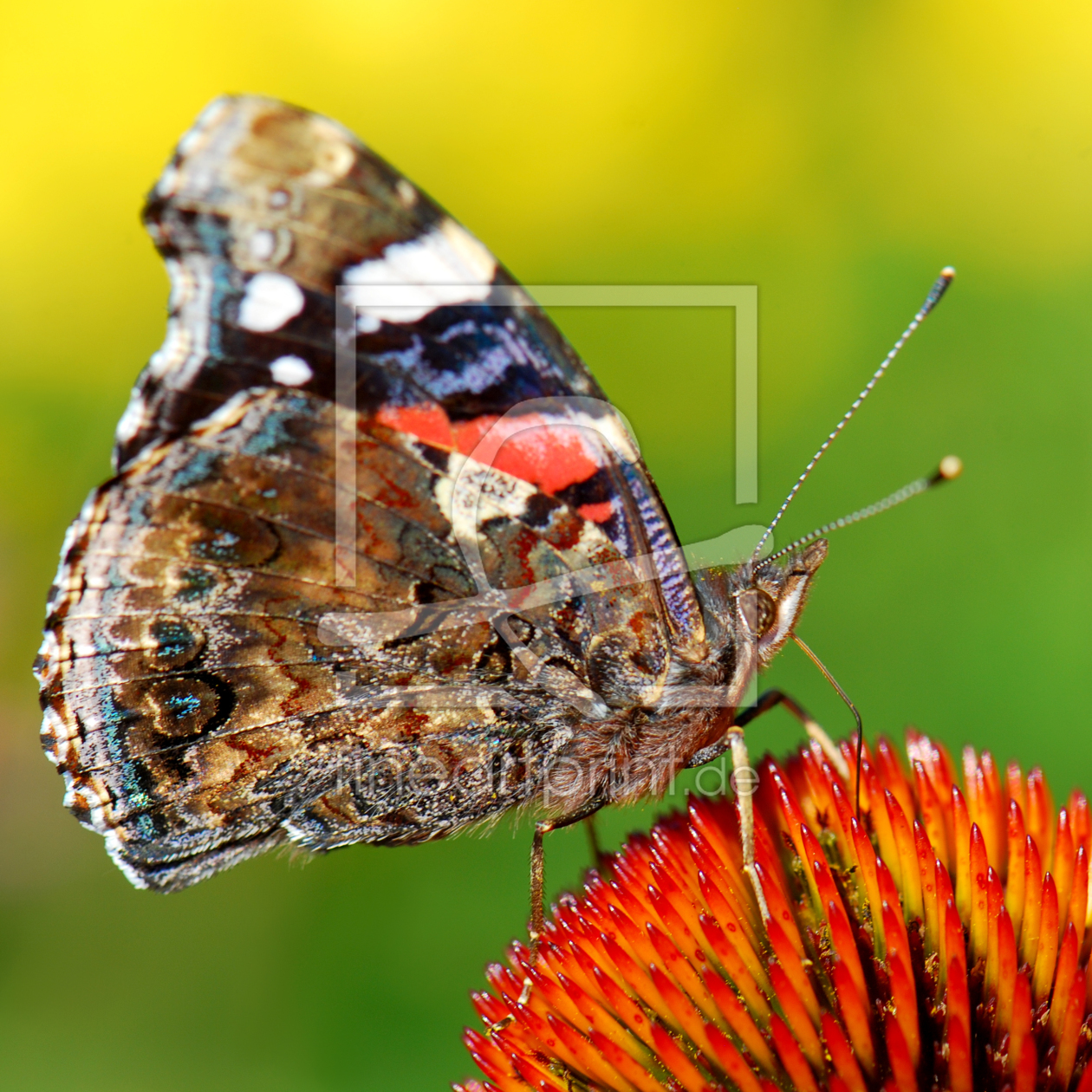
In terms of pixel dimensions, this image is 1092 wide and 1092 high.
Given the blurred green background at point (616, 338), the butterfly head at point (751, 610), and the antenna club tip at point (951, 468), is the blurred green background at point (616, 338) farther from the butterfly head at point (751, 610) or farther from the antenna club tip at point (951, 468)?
the antenna club tip at point (951, 468)

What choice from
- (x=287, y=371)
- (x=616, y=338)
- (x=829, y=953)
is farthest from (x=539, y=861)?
(x=616, y=338)

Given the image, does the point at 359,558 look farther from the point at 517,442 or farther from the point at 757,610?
the point at 757,610

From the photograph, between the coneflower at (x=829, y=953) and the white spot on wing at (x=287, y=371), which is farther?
the white spot on wing at (x=287, y=371)

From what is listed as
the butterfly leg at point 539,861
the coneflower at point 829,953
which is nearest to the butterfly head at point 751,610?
the coneflower at point 829,953

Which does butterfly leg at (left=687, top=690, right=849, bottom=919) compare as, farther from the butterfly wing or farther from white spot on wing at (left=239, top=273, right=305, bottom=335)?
white spot on wing at (left=239, top=273, right=305, bottom=335)

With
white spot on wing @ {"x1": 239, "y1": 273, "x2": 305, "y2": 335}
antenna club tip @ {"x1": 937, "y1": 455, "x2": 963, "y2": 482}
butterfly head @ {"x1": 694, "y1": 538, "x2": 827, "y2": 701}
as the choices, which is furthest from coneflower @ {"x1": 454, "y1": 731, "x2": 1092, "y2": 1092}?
white spot on wing @ {"x1": 239, "y1": 273, "x2": 305, "y2": 335}

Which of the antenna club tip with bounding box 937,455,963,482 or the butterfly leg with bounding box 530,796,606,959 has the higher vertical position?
the antenna club tip with bounding box 937,455,963,482
